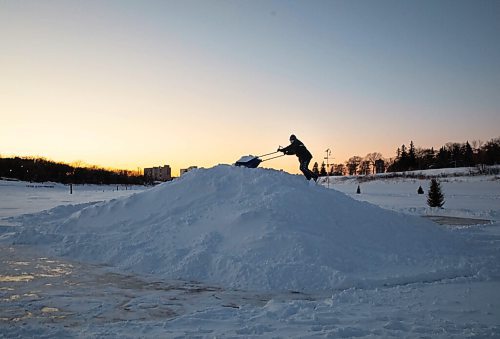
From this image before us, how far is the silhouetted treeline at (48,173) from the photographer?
260ft

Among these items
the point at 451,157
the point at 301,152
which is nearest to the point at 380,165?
the point at 451,157

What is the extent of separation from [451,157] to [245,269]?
316 ft

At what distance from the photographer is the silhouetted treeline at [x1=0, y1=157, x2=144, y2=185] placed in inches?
3123

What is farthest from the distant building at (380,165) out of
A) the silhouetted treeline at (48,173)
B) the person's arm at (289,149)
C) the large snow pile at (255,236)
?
the large snow pile at (255,236)

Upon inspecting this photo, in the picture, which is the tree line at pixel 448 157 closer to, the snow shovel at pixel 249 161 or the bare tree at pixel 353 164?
the bare tree at pixel 353 164

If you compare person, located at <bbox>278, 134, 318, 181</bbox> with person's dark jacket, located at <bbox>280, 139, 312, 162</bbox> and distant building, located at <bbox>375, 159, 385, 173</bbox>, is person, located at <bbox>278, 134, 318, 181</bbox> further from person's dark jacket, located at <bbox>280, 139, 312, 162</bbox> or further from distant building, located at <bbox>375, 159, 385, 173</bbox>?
distant building, located at <bbox>375, 159, 385, 173</bbox>

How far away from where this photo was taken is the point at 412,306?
4.67 metres

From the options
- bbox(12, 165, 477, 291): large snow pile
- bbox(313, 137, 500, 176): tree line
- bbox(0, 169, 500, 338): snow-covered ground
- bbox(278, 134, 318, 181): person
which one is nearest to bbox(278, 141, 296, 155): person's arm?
bbox(278, 134, 318, 181): person

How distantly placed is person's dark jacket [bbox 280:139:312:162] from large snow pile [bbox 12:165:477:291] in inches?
60.8

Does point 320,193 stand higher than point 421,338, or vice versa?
point 320,193

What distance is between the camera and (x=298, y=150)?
39.9 ft

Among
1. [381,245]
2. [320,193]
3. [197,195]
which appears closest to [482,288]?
[381,245]

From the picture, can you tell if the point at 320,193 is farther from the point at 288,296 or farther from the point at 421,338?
the point at 421,338

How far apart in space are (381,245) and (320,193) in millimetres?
2308
